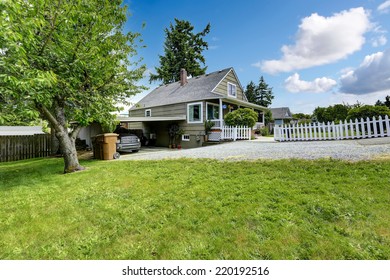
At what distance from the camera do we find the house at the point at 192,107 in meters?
14.4

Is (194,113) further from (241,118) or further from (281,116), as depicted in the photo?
(281,116)

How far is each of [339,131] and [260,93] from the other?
127ft

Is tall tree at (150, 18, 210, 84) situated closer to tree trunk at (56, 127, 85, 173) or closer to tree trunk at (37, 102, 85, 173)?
tree trunk at (37, 102, 85, 173)

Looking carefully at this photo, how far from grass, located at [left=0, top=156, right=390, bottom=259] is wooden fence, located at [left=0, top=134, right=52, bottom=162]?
8.03 meters

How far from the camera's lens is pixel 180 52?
30656mm

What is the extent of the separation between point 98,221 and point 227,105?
14772 millimetres

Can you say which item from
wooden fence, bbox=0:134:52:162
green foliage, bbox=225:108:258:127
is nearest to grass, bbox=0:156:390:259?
wooden fence, bbox=0:134:52:162

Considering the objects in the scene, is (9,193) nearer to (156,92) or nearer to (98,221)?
(98,221)

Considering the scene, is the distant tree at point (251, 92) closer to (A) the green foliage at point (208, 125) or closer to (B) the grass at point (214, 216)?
(A) the green foliage at point (208, 125)

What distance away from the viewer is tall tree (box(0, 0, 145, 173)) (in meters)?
3.88

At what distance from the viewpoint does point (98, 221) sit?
2.72 meters
